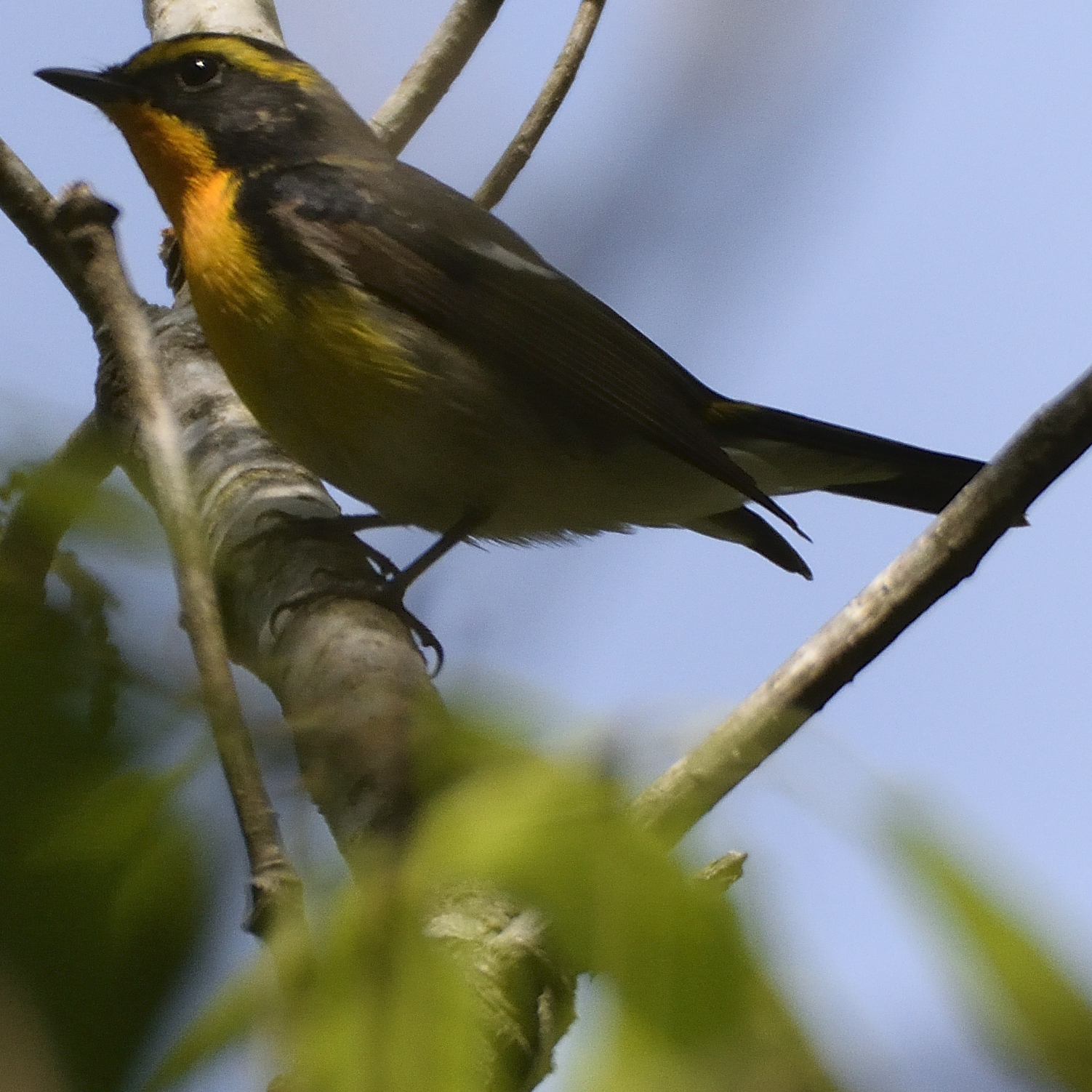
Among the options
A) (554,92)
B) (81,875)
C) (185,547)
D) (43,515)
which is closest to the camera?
(81,875)

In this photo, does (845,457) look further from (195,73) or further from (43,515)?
(43,515)

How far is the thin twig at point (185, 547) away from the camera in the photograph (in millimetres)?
949

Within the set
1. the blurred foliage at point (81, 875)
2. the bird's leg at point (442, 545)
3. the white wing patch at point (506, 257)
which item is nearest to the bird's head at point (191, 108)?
the white wing patch at point (506, 257)

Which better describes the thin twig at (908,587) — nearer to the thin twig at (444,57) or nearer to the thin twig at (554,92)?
the thin twig at (554,92)

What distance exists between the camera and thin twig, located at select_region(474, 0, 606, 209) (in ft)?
14.7

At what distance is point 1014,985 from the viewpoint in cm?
78

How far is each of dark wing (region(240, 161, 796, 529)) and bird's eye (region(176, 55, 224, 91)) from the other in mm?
423

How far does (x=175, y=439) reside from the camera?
1514 mm

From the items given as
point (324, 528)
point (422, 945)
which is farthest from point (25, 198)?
point (422, 945)

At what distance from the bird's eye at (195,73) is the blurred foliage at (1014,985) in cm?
385

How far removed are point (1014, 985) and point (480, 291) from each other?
3317 mm

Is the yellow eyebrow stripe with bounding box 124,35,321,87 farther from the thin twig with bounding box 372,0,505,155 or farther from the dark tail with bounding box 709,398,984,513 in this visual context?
the dark tail with bounding box 709,398,984,513

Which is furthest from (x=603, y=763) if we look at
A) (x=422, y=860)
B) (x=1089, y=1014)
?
(x=1089, y=1014)

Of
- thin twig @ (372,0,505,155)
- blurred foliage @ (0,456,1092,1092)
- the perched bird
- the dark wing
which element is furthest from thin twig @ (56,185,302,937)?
thin twig @ (372,0,505,155)
